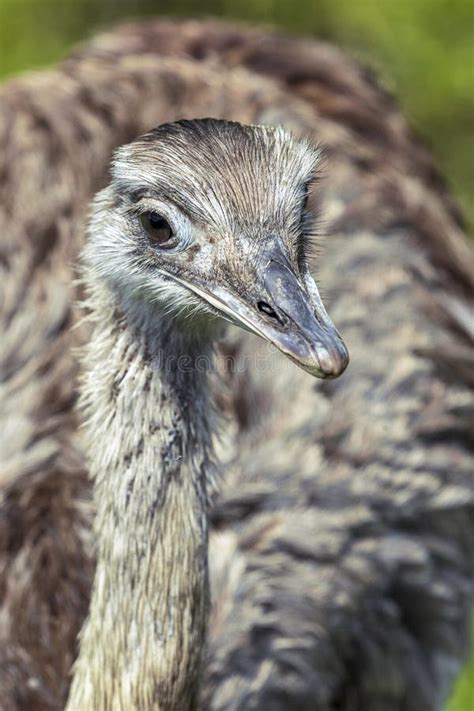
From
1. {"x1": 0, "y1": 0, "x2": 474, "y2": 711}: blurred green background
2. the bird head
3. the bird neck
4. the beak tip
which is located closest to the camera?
the beak tip

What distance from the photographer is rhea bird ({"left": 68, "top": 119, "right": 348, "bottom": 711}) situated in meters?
2.44

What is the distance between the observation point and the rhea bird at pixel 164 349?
2439 mm

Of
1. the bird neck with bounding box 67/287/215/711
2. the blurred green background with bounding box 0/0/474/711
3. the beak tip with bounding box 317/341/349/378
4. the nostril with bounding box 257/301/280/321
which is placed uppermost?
the blurred green background with bounding box 0/0/474/711

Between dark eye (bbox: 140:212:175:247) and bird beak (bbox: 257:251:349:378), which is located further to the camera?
dark eye (bbox: 140:212:175:247)

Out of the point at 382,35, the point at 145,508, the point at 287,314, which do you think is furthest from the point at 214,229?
the point at 382,35

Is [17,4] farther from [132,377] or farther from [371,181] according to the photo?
[132,377]

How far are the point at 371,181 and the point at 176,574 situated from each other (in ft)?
5.47

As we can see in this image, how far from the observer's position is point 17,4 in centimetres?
687

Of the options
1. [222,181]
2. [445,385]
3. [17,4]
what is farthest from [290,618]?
[17,4]

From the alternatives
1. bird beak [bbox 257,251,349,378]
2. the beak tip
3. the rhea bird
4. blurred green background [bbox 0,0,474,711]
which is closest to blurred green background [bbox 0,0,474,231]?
blurred green background [bbox 0,0,474,711]

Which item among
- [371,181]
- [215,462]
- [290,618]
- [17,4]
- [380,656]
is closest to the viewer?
[215,462]

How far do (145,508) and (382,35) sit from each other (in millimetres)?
4363

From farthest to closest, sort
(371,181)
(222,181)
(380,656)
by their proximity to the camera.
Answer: (371,181), (380,656), (222,181)

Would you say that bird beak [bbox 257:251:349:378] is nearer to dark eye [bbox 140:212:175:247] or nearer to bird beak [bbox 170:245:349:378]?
bird beak [bbox 170:245:349:378]
